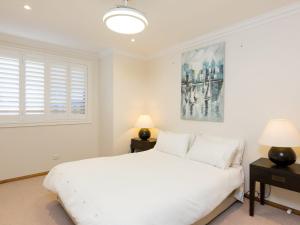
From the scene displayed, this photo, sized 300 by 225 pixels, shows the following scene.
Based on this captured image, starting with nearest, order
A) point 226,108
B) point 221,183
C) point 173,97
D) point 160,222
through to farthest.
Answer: point 160,222 → point 221,183 → point 226,108 → point 173,97

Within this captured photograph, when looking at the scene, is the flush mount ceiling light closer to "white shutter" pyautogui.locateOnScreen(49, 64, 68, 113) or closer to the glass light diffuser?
the glass light diffuser

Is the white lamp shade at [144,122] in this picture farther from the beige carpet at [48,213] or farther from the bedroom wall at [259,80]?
the beige carpet at [48,213]

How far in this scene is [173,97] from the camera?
151 inches

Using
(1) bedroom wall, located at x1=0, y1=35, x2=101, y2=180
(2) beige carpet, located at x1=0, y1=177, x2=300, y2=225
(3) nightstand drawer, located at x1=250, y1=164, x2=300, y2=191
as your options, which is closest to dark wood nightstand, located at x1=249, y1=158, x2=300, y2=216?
(3) nightstand drawer, located at x1=250, y1=164, x2=300, y2=191

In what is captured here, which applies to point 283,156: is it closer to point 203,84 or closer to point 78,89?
point 203,84

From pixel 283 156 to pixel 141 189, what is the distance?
5.48 ft

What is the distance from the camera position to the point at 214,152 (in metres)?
2.61

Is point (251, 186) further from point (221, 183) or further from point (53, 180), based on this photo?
point (53, 180)

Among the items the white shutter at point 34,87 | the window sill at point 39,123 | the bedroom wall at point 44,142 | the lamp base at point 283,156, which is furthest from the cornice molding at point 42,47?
the lamp base at point 283,156

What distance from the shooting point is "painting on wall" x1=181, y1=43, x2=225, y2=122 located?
3070 mm

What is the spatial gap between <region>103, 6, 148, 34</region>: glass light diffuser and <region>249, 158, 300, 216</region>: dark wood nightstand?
6.92 ft

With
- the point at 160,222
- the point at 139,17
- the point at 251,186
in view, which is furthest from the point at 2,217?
the point at 251,186

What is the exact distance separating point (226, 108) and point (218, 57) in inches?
32.4

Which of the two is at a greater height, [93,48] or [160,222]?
[93,48]
